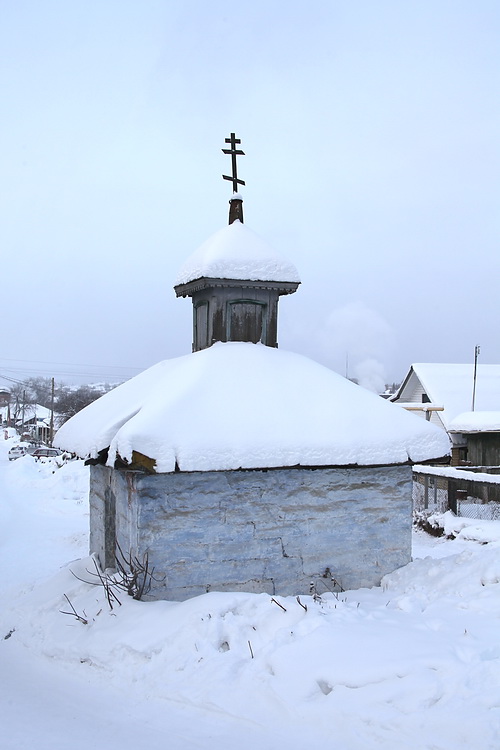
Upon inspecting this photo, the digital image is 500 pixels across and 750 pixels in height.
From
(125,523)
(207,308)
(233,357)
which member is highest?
(207,308)

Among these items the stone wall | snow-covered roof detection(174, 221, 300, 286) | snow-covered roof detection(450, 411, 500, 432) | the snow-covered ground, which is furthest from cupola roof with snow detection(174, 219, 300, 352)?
snow-covered roof detection(450, 411, 500, 432)

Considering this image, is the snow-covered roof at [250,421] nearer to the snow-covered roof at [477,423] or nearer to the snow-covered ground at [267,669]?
the snow-covered ground at [267,669]

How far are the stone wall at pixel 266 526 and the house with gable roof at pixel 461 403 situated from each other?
482 inches

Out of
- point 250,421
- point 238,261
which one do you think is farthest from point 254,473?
point 238,261

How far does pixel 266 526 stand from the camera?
7.09 meters

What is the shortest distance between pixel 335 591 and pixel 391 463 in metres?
1.69

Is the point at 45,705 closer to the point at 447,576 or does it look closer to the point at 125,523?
the point at 125,523

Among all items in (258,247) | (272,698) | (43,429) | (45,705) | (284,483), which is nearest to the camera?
(272,698)

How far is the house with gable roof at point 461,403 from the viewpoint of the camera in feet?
62.7

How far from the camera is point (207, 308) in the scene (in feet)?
29.8

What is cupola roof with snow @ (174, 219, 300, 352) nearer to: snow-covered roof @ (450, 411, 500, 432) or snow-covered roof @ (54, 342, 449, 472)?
snow-covered roof @ (54, 342, 449, 472)

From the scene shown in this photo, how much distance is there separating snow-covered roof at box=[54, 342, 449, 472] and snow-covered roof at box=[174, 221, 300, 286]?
1.03m

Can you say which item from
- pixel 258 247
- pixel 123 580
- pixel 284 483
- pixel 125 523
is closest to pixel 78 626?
pixel 123 580

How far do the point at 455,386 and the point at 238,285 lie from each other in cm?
1928
